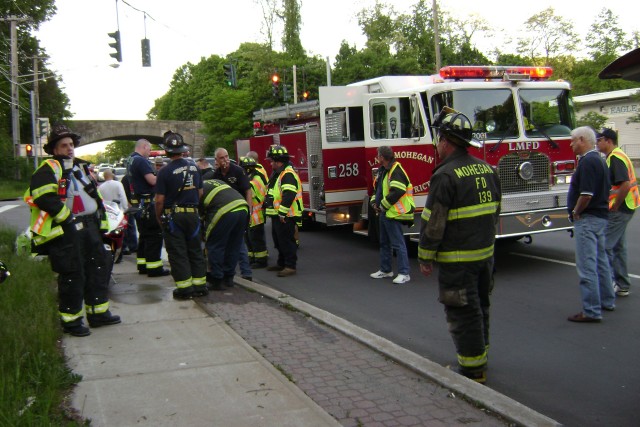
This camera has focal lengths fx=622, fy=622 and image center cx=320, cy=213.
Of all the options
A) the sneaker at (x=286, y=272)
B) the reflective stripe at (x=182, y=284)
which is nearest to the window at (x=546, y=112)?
the sneaker at (x=286, y=272)

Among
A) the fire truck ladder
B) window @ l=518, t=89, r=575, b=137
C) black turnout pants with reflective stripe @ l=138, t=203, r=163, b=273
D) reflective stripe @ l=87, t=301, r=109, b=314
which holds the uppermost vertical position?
the fire truck ladder

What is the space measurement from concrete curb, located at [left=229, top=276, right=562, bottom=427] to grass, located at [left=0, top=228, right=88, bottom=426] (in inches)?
91.1

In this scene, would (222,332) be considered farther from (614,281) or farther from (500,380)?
(614,281)

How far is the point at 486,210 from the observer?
14.9 feet

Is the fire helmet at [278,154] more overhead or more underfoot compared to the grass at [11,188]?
more overhead

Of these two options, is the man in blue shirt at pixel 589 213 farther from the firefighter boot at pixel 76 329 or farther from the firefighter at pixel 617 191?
the firefighter boot at pixel 76 329

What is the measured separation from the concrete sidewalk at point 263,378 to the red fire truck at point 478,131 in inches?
149

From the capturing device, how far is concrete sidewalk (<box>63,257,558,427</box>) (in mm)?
3830

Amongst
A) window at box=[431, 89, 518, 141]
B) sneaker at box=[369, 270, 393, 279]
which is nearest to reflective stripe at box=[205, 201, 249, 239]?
sneaker at box=[369, 270, 393, 279]

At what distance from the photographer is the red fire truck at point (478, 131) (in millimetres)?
8781

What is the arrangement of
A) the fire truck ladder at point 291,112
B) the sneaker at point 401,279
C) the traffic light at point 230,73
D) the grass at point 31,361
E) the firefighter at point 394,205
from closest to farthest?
the grass at point 31,361, the firefighter at point 394,205, the sneaker at point 401,279, the fire truck ladder at point 291,112, the traffic light at point 230,73

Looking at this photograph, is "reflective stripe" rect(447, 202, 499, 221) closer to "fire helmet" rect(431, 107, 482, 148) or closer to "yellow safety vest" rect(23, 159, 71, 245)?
"fire helmet" rect(431, 107, 482, 148)

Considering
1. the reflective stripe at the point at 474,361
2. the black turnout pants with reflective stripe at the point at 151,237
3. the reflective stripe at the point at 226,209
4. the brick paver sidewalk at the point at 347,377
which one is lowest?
the brick paver sidewalk at the point at 347,377

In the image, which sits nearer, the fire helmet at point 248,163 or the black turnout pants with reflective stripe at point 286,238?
the black turnout pants with reflective stripe at point 286,238
